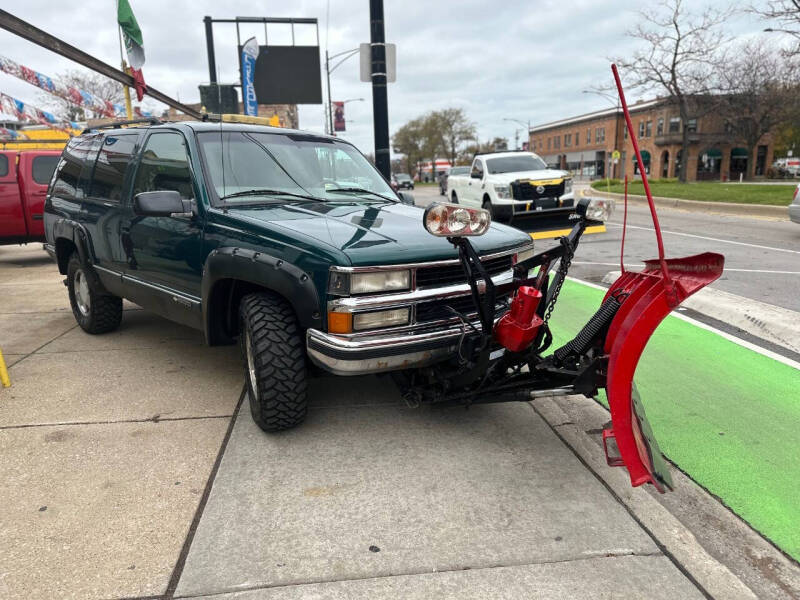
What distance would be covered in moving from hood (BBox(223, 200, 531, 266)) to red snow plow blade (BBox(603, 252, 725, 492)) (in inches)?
41.3

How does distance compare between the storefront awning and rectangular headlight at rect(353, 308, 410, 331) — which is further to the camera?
the storefront awning

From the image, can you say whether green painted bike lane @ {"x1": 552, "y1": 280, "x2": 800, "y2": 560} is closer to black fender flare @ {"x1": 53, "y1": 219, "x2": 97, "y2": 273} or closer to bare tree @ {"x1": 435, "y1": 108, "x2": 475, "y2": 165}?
black fender flare @ {"x1": 53, "y1": 219, "x2": 97, "y2": 273}

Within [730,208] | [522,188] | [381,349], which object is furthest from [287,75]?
[381,349]

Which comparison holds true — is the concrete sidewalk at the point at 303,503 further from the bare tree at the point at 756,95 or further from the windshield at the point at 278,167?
the bare tree at the point at 756,95

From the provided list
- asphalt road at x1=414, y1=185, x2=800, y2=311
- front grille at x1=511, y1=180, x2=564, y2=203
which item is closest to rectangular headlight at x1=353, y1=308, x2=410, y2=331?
asphalt road at x1=414, y1=185, x2=800, y2=311

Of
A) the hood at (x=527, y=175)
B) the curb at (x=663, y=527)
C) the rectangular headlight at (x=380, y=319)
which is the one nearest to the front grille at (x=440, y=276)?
the rectangular headlight at (x=380, y=319)

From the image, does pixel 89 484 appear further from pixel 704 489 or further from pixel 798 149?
pixel 798 149

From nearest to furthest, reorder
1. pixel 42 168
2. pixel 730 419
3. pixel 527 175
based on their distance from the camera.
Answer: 1. pixel 730 419
2. pixel 42 168
3. pixel 527 175

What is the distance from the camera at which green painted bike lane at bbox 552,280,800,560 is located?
9.21ft

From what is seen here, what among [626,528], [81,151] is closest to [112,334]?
[81,151]

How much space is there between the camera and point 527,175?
1369 centimetres

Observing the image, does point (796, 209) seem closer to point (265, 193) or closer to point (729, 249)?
point (729, 249)

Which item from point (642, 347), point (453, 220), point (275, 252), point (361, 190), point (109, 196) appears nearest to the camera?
point (642, 347)

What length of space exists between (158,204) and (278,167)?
0.93m
